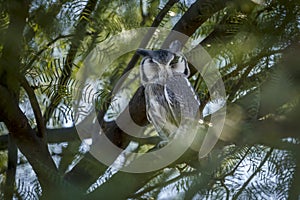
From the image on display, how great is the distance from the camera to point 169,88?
77 cm

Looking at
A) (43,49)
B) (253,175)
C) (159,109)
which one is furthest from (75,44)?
(253,175)

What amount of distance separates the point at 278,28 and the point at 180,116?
20 cm

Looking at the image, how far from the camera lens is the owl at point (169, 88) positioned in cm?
75

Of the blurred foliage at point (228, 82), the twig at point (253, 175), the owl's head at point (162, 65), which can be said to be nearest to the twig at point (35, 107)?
the blurred foliage at point (228, 82)

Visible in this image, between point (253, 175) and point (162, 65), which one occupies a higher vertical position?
point (162, 65)

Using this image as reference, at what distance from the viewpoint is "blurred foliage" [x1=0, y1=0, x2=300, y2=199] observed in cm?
64

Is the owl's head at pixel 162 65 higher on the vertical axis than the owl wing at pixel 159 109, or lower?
higher

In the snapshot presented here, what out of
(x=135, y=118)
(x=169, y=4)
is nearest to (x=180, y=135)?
(x=135, y=118)

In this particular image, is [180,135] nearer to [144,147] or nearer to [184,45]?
[184,45]

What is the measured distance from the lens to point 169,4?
0.94m

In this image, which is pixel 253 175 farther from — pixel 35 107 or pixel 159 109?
pixel 35 107

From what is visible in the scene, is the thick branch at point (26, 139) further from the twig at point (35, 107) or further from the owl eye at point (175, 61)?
the owl eye at point (175, 61)

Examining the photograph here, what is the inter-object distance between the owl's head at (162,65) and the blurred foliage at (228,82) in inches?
2.1

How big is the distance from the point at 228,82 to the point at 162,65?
11 cm
